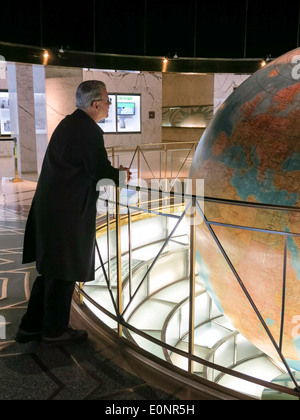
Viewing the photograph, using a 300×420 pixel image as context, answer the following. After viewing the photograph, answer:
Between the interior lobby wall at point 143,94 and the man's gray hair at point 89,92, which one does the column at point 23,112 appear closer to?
the interior lobby wall at point 143,94

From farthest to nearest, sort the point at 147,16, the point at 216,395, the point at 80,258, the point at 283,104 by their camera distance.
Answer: the point at 147,16 < the point at 283,104 < the point at 80,258 < the point at 216,395

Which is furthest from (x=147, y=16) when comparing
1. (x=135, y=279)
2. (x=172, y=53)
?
(x=135, y=279)

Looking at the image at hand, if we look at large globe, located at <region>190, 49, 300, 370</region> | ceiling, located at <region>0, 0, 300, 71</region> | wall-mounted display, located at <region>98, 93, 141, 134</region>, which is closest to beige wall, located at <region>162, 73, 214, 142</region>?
wall-mounted display, located at <region>98, 93, 141, 134</region>

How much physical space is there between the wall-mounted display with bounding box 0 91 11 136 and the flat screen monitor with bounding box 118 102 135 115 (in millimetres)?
4232

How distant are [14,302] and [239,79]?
11008mm

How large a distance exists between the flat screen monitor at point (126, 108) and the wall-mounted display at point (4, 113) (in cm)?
423

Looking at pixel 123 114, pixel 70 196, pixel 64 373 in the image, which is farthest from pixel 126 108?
pixel 64 373

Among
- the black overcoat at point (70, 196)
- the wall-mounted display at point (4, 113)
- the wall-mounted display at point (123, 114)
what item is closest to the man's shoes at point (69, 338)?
the black overcoat at point (70, 196)

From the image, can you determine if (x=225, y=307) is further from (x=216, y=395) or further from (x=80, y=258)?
(x=80, y=258)

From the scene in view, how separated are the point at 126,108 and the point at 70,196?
48.4ft

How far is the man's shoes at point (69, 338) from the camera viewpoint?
2865 millimetres

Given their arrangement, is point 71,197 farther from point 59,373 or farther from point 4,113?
point 4,113
